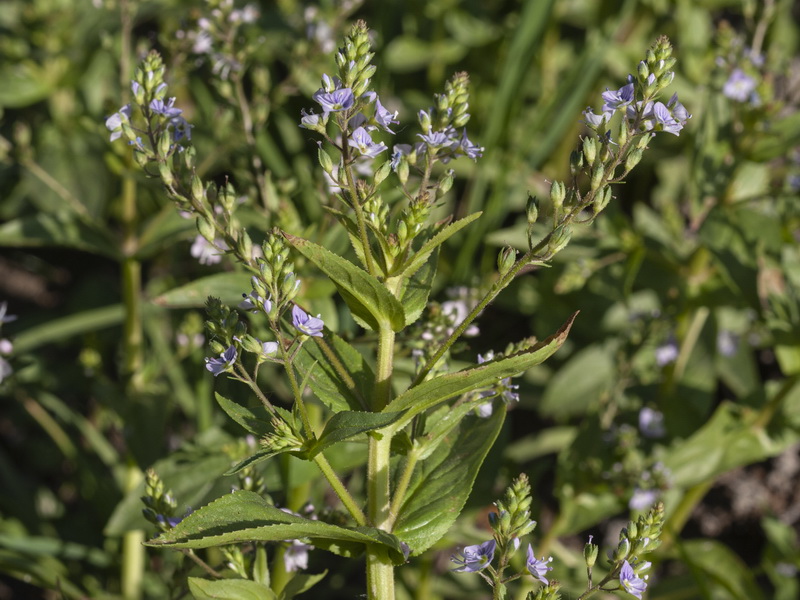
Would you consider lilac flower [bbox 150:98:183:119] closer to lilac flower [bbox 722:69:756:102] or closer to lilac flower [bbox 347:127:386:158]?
lilac flower [bbox 347:127:386:158]

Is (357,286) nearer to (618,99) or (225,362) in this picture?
(225,362)

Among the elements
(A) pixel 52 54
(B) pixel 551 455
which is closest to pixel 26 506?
(A) pixel 52 54

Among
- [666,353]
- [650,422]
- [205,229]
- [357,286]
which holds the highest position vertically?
[666,353]

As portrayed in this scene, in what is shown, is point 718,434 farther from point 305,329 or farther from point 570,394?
point 305,329

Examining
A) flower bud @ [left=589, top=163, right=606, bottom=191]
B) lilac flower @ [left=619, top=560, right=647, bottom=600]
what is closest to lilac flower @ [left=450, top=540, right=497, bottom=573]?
lilac flower @ [left=619, top=560, right=647, bottom=600]

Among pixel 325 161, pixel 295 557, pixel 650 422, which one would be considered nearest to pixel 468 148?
pixel 325 161

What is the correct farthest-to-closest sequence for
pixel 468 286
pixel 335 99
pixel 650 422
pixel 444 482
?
pixel 650 422 < pixel 468 286 < pixel 444 482 < pixel 335 99
